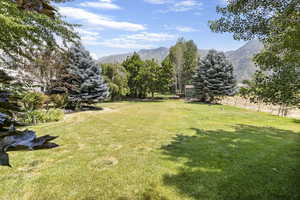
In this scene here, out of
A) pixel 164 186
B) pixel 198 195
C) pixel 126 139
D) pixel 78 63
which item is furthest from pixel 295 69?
pixel 78 63

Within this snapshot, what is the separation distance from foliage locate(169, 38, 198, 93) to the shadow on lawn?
24287 millimetres

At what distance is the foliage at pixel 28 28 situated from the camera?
672 millimetres

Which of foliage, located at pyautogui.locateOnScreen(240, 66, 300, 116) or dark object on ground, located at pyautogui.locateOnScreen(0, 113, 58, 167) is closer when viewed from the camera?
dark object on ground, located at pyautogui.locateOnScreen(0, 113, 58, 167)

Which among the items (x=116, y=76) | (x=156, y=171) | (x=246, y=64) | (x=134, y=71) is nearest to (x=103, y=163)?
(x=156, y=171)

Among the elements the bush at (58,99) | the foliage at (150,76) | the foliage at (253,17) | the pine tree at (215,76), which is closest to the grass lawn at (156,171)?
the foliage at (253,17)

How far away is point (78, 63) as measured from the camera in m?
11.0

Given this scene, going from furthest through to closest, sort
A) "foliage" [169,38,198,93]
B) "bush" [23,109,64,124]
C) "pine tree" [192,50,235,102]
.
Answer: "foliage" [169,38,198,93]
"pine tree" [192,50,235,102]
"bush" [23,109,64,124]

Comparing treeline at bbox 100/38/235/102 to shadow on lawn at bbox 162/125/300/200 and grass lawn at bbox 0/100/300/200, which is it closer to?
grass lawn at bbox 0/100/300/200

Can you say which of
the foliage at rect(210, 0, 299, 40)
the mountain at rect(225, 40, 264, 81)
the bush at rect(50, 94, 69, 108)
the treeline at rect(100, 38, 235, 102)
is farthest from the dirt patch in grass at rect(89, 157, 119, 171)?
the treeline at rect(100, 38, 235, 102)

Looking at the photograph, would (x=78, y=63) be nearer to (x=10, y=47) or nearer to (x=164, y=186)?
(x=164, y=186)

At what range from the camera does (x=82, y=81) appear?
10.9m

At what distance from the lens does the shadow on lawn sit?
2943mm

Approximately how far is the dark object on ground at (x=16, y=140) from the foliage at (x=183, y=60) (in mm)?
29377

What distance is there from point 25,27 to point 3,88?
0.27 m
